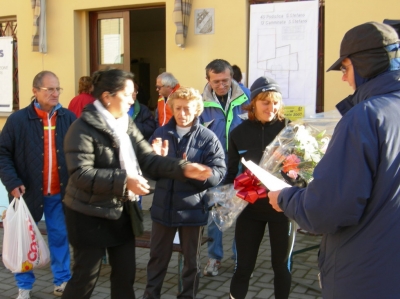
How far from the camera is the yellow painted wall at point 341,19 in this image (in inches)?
237

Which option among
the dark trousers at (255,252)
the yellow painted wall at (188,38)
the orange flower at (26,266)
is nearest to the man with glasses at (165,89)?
the yellow painted wall at (188,38)

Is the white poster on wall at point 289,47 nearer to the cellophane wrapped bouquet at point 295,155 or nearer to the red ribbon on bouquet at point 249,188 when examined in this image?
the cellophane wrapped bouquet at point 295,155

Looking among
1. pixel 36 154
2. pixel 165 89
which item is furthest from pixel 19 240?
pixel 165 89

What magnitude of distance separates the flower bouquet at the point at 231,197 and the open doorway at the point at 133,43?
4612 mm

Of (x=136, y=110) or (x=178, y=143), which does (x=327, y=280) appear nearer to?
(x=178, y=143)

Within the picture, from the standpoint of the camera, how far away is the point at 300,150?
3.09 m

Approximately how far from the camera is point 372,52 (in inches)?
80.0

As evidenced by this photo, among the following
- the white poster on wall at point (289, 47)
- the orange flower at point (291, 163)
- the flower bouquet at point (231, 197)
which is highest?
the white poster on wall at point (289, 47)

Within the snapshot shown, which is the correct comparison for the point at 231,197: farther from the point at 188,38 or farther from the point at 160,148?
the point at 188,38

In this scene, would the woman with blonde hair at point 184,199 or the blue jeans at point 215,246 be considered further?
the blue jeans at point 215,246

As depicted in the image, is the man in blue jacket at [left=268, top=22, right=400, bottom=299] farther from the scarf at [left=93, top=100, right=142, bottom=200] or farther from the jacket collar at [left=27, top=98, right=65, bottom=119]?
the jacket collar at [left=27, top=98, right=65, bottom=119]

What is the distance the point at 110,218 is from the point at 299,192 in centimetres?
136

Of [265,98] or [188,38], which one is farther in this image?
[188,38]

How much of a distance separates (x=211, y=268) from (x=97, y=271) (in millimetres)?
1881
